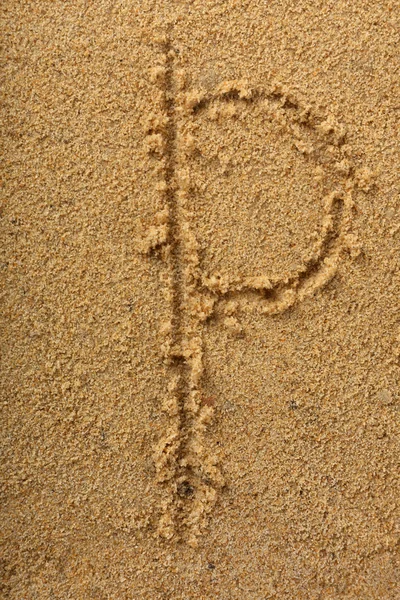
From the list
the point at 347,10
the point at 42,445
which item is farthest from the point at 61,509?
the point at 347,10

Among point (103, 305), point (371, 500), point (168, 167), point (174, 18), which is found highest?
point (174, 18)

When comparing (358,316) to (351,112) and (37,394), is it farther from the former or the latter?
(37,394)

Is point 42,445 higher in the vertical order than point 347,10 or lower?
lower

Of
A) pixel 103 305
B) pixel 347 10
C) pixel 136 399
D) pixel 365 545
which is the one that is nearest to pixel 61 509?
pixel 136 399
